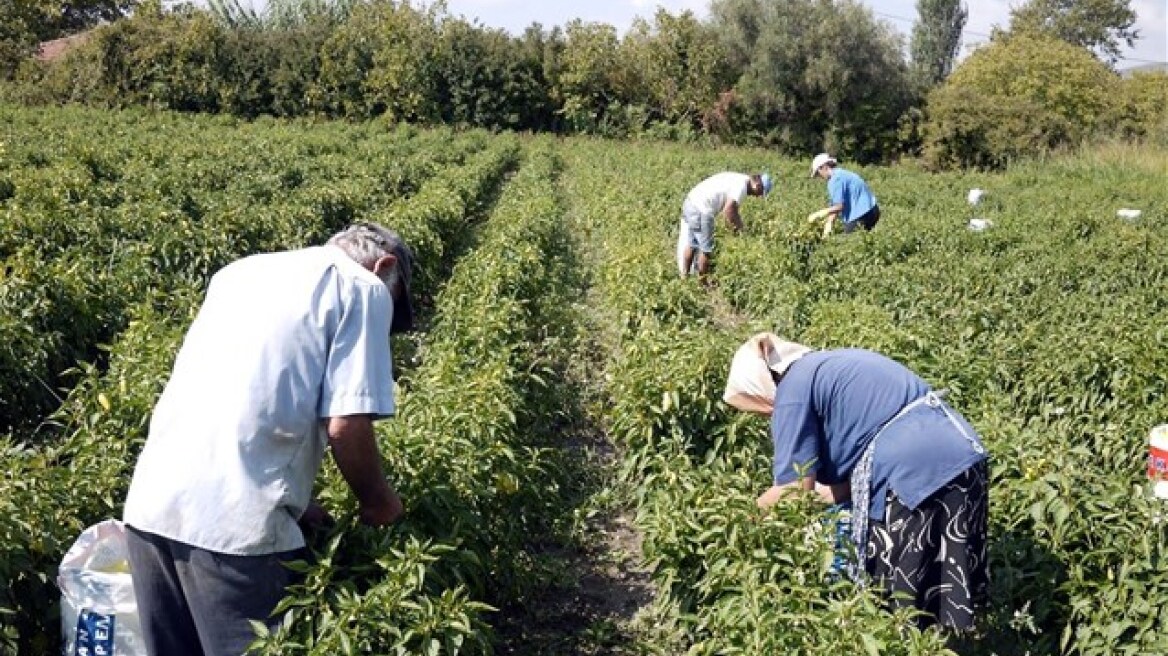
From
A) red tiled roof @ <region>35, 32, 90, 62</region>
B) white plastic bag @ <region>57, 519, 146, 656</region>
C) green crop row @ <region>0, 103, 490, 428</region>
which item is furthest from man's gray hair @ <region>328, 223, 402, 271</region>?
red tiled roof @ <region>35, 32, 90, 62</region>

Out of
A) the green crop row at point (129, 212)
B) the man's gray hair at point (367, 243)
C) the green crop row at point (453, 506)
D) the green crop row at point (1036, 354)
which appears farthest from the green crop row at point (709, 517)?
the green crop row at point (129, 212)

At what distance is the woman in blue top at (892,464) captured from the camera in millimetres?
3668

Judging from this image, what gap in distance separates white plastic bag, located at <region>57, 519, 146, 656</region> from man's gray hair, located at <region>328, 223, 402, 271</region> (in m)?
1.06

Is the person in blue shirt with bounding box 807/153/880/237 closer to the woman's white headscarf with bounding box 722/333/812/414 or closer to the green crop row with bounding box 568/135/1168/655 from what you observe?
the green crop row with bounding box 568/135/1168/655

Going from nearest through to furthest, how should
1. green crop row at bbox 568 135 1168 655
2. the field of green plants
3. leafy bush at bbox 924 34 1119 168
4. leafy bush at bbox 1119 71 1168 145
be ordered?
the field of green plants → green crop row at bbox 568 135 1168 655 → leafy bush at bbox 924 34 1119 168 → leafy bush at bbox 1119 71 1168 145

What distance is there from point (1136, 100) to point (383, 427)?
54272mm

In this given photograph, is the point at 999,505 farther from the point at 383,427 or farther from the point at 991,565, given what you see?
the point at 383,427

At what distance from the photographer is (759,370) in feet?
13.0

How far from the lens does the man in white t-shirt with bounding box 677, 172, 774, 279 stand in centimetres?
1029

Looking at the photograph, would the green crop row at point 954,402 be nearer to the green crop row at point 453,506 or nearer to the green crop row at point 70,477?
the green crop row at point 453,506

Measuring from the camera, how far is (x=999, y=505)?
4469 mm

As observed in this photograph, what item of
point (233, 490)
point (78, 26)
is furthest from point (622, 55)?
point (233, 490)

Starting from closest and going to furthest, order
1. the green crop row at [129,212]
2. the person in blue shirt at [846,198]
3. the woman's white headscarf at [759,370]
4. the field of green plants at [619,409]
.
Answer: the field of green plants at [619,409] → the woman's white headscarf at [759,370] → the green crop row at [129,212] → the person in blue shirt at [846,198]

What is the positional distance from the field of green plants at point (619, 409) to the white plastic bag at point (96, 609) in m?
0.25
